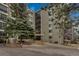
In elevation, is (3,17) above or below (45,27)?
above

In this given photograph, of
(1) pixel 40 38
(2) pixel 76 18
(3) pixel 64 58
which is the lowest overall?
(3) pixel 64 58

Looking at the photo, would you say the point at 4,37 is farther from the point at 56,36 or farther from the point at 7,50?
the point at 56,36

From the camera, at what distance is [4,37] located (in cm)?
417

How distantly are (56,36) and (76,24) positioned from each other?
1.16ft

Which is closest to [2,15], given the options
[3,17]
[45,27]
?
[3,17]

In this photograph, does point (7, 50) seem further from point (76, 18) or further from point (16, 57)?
point (76, 18)

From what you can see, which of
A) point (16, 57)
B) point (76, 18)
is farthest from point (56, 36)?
point (16, 57)

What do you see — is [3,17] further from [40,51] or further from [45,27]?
[40,51]

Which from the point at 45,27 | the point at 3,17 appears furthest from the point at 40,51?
the point at 3,17

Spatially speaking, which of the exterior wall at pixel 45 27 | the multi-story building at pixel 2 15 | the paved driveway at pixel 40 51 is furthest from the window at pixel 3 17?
the exterior wall at pixel 45 27

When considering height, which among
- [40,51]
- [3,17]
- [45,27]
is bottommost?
[40,51]

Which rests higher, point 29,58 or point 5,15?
point 5,15

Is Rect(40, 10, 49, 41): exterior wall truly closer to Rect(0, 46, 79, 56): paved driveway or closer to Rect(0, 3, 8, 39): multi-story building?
Rect(0, 46, 79, 56): paved driveway

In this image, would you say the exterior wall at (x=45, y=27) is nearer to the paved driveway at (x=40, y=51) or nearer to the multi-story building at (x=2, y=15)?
the paved driveway at (x=40, y=51)
